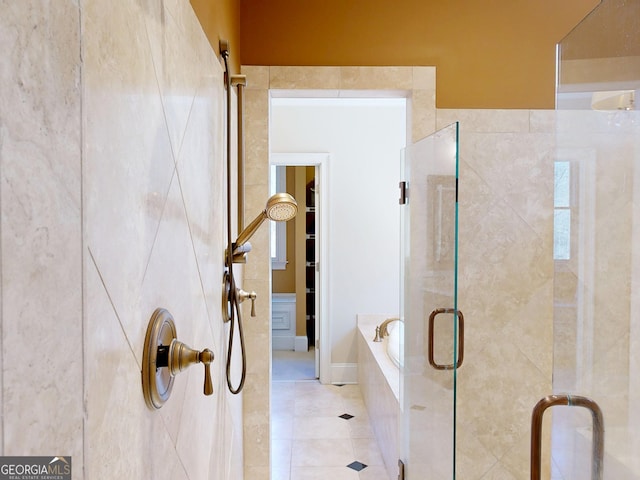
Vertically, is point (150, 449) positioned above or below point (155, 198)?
below

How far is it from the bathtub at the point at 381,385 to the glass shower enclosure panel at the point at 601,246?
121cm

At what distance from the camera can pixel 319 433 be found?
330 cm

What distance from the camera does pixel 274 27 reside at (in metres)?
2.15

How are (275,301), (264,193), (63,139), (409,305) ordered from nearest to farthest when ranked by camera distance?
(63,139), (409,305), (264,193), (275,301)

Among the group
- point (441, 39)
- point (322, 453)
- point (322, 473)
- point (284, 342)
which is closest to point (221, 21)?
point (441, 39)

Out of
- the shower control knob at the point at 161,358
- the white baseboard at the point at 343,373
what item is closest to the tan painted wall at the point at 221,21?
the shower control knob at the point at 161,358

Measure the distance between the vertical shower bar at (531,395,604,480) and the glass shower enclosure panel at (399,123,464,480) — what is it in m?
0.40

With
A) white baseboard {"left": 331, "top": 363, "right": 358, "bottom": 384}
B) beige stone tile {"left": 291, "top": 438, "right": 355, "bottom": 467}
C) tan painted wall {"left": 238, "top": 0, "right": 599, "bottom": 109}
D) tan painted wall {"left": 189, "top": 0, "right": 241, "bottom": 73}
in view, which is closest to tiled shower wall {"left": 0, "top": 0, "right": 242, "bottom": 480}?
tan painted wall {"left": 189, "top": 0, "right": 241, "bottom": 73}

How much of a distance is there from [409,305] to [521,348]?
2.08 feet

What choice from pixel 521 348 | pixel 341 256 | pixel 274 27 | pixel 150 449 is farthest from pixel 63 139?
pixel 341 256

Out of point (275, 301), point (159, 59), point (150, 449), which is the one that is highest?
point (159, 59)

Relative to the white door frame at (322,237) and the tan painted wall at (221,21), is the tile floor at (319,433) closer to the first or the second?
the white door frame at (322,237)

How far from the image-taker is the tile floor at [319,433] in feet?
9.18

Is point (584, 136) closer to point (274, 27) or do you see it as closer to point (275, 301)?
point (274, 27)
